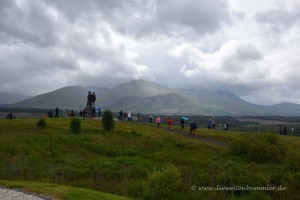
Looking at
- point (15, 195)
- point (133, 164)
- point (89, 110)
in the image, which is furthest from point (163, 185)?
point (89, 110)

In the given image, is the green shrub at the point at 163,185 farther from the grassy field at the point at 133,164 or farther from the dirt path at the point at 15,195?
the dirt path at the point at 15,195

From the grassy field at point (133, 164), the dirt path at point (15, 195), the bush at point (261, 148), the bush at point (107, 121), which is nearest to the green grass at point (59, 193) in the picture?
the grassy field at point (133, 164)

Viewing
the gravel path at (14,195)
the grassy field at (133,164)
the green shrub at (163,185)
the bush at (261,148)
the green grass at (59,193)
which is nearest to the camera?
the gravel path at (14,195)

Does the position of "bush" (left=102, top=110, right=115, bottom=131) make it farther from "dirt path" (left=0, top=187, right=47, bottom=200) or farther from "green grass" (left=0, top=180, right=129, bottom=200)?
"dirt path" (left=0, top=187, right=47, bottom=200)

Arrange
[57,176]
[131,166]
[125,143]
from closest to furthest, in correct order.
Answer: [57,176]
[131,166]
[125,143]

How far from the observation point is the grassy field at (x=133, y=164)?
1833 centimetres

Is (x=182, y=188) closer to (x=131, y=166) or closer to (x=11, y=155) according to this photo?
(x=131, y=166)

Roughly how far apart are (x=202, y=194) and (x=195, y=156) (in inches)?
671

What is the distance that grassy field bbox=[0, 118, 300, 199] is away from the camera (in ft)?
60.1

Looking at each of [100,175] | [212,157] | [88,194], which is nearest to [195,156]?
[212,157]

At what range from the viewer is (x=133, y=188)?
798 inches

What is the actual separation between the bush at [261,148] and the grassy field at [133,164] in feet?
0.37

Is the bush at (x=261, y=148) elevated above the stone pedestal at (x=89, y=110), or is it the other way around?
the stone pedestal at (x=89, y=110)

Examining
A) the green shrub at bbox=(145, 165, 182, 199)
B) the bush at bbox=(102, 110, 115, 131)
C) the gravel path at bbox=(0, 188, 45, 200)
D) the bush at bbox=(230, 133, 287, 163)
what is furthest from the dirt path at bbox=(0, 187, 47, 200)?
→ the bush at bbox=(102, 110, 115, 131)
